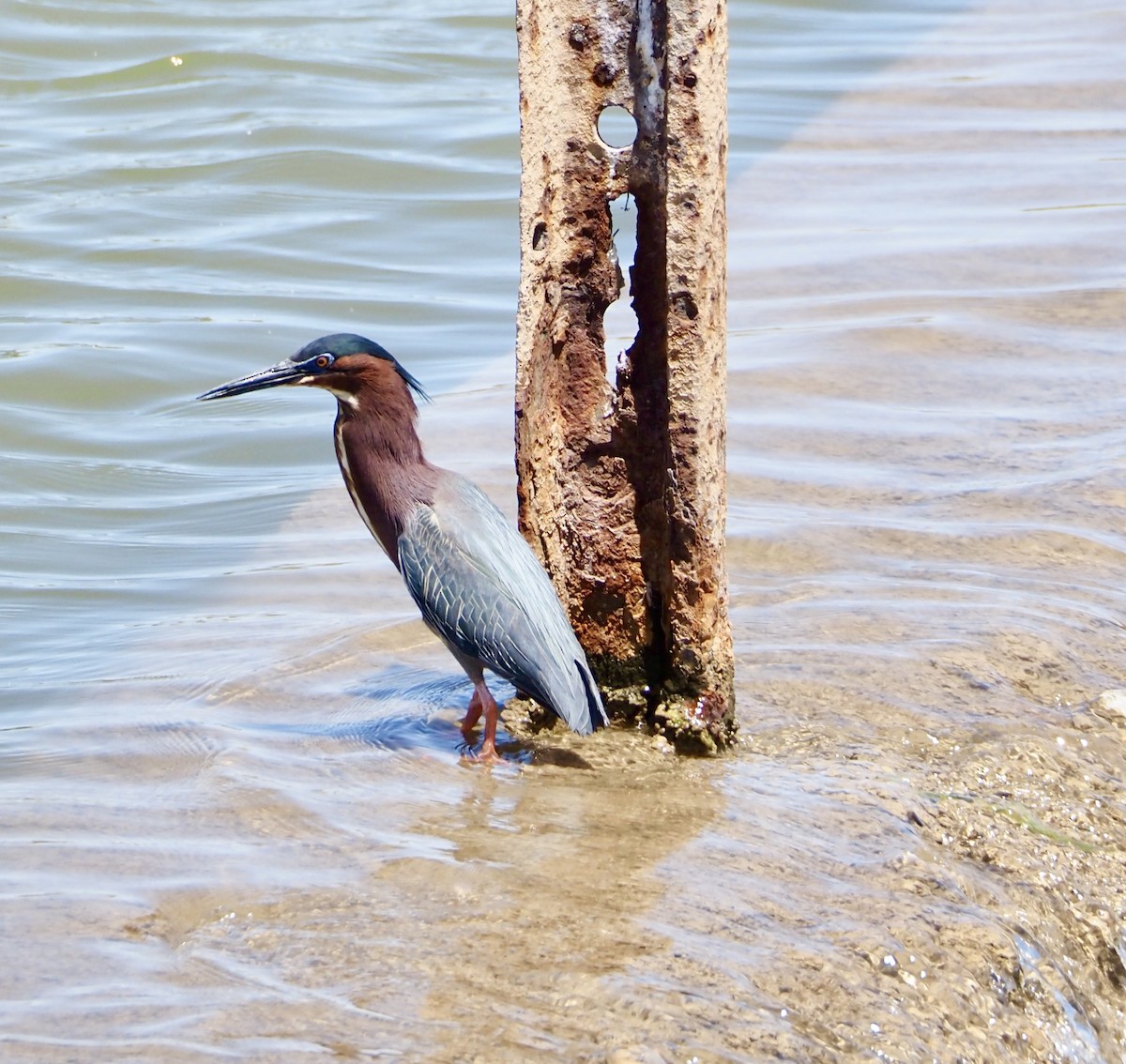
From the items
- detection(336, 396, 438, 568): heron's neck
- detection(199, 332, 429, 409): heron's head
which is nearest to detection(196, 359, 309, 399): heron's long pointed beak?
detection(199, 332, 429, 409): heron's head

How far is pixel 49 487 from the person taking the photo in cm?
757

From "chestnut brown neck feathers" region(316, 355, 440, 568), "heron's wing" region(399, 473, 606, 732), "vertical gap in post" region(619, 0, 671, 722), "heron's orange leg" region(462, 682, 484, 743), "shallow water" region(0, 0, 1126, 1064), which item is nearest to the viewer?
"shallow water" region(0, 0, 1126, 1064)

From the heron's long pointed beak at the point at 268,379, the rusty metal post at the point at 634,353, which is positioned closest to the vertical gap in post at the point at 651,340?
the rusty metal post at the point at 634,353

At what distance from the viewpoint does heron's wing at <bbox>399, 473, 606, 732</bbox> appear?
174 inches

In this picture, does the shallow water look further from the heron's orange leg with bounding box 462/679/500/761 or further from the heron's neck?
the heron's neck

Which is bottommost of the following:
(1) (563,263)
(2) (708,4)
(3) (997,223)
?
(3) (997,223)

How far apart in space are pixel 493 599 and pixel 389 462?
0.58 m

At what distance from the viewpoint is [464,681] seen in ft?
17.0

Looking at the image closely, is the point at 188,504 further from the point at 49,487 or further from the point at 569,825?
the point at 569,825

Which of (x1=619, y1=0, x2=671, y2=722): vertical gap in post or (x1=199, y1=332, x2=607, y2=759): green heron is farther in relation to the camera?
(x1=199, y1=332, x2=607, y2=759): green heron

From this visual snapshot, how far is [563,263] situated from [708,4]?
70 centimetres

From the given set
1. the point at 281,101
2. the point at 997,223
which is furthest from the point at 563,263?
the point at 281,101

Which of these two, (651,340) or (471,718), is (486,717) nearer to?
(471,718)

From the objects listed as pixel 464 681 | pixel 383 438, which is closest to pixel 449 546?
pixel 383 438
